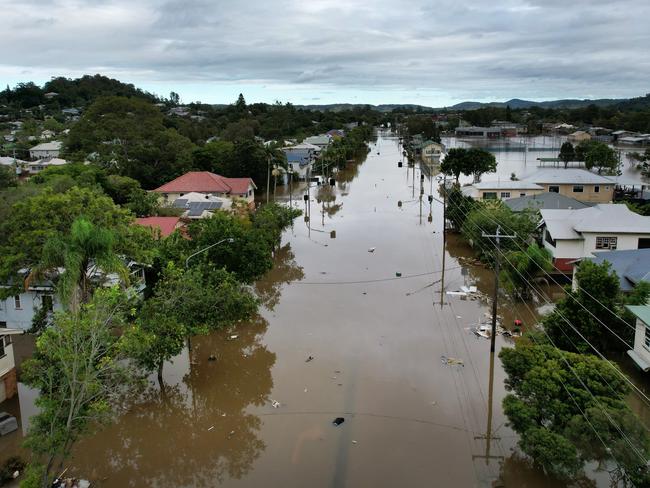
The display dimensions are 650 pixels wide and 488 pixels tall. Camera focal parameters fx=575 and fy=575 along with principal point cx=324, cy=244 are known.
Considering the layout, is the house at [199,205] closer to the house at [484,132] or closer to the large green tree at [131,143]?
the large green tree at [131,143]

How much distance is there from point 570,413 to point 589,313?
6300 mm

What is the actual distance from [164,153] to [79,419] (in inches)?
1804

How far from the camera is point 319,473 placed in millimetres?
14656

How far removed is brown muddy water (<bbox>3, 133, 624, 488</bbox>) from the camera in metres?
14.9

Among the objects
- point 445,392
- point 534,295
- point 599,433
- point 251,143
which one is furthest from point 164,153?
point 599,433

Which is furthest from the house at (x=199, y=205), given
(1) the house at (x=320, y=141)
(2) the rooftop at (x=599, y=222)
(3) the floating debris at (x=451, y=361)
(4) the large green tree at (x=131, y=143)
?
(1) the house at (x=320, y=141)

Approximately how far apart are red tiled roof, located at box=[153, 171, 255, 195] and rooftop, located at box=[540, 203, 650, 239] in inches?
1081

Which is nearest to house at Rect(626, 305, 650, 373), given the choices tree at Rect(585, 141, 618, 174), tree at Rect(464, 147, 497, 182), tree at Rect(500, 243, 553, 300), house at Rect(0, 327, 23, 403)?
tree at Rect(500, 243, 553, 300)

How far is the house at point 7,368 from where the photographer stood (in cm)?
1817

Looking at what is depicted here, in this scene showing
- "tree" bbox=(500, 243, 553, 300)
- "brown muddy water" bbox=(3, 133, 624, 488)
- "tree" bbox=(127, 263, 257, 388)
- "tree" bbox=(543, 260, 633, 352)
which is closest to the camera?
"brown muddy water" bbox=(3, 133, 624, 488)

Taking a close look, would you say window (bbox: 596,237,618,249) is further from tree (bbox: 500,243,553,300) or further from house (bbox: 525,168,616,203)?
house (bbox: 525,168,616,203)

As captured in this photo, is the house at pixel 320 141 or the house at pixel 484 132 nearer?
the house at pixel 320 141

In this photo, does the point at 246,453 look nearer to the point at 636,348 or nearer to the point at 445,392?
the point at 445,392

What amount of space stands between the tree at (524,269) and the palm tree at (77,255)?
59.0 feet
